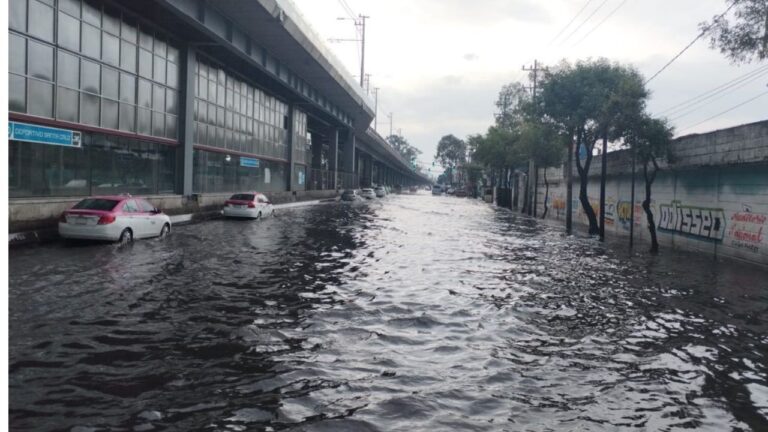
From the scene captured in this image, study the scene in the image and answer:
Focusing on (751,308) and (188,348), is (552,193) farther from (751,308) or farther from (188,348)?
(188,348)

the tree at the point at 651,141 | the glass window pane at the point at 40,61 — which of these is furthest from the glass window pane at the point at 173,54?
the tree at the point at 651,141

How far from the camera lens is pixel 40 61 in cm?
2042

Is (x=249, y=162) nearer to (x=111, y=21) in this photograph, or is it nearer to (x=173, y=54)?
(x=173, y=54)

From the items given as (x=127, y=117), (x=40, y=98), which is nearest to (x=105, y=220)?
(x=40, y=98)

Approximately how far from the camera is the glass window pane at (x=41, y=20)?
65.3 feet

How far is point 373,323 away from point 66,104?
18.6m

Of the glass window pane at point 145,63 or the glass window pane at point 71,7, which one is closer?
the glass window pane at point 71,7

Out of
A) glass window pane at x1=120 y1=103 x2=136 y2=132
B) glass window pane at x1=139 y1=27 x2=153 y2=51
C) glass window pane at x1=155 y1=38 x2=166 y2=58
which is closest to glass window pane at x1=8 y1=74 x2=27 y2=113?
glass window pane at x1=120 y1=103 x2=136 y2=132

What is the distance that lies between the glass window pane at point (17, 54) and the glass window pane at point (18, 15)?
0.35m

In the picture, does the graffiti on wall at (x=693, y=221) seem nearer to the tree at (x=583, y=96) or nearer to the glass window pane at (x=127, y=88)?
the tree at (x=583, y=96)

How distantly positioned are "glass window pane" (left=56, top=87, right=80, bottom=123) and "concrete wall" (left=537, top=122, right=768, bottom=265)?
24085mm

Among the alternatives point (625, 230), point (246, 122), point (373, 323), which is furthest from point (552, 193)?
point (373, 323)

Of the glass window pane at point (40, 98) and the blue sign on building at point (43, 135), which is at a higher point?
the glass window pane at point (40, 98)

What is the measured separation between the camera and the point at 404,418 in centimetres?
533
